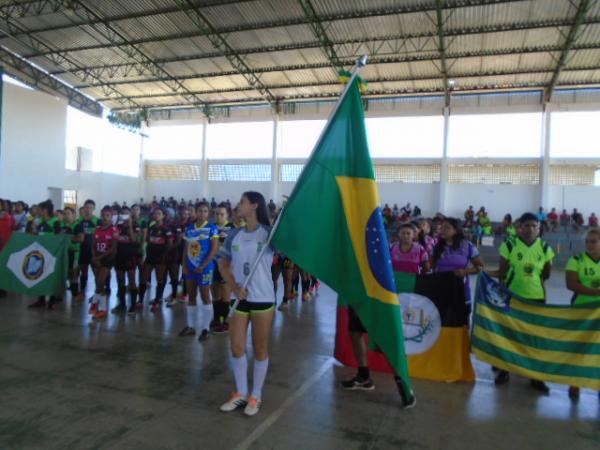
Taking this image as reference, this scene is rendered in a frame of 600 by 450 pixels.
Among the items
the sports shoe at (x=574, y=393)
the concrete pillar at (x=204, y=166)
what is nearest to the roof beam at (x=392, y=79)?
the concrete pillar at (x=204, y=166)

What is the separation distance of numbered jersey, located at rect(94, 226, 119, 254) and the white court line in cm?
375

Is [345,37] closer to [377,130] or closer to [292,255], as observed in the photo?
[377,130]

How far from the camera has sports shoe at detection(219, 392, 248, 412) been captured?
3.17 meters

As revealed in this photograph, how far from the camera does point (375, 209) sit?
9.76 ft

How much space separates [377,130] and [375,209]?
67.7 ft

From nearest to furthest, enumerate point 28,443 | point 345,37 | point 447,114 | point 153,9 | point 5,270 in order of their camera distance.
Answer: point 28,443, point 5,270, point 153,9, point 345,37, point 447,114

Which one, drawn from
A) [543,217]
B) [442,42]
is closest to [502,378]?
[442,42]

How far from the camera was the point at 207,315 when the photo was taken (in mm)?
5637

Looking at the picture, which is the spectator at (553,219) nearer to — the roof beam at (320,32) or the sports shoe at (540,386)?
Result: the roof beam at (320,32)

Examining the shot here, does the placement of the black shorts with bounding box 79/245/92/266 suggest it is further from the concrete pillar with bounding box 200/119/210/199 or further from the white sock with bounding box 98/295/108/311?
the concrete pillar with bounding box 200/119/210/199

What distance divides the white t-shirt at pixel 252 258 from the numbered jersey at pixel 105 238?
3558 millimetres

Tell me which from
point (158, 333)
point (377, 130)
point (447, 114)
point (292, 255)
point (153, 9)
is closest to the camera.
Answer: point (292, 255)

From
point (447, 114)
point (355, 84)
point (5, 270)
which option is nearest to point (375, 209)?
point (355, 84)

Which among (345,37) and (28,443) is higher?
(345,37)
